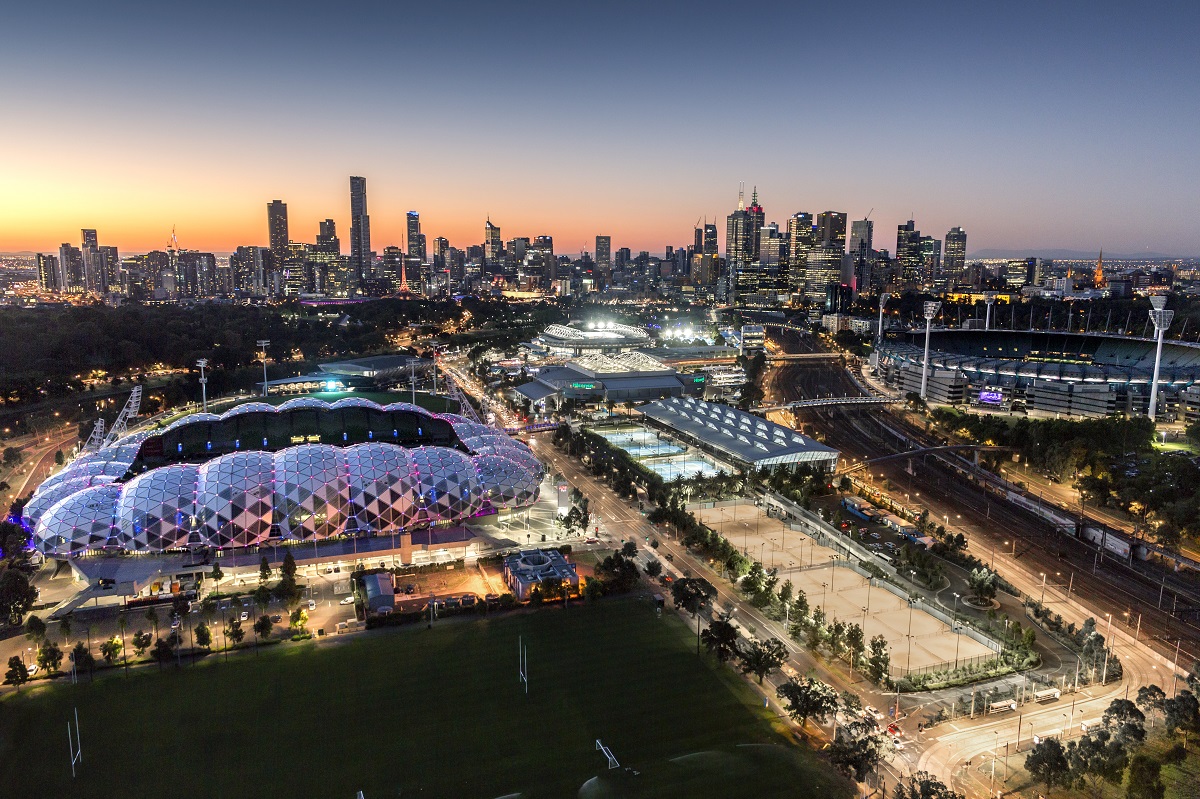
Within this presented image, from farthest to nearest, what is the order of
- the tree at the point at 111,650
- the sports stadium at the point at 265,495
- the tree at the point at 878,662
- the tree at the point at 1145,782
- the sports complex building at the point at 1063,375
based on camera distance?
1. the sports complex building at the point at 1063,375
2. the sports stadium at the point at 265,495
3. the tree at the point at 111,650
4. the tree at the point at 878,662
5. the tree at the point at 1145,782

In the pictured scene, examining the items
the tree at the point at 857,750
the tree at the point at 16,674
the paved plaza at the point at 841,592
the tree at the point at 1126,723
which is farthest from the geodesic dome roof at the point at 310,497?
the tree at the point at 1126,723

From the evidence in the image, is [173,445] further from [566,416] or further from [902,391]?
[902,391]

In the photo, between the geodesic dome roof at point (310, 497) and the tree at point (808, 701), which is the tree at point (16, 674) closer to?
the geodesic dome roof at point (310, 497)

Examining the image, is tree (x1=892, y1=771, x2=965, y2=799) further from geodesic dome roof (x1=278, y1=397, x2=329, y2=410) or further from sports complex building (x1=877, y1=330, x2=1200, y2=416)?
sports complex building (x1=877, y1=330, x2=1200, y2=416)

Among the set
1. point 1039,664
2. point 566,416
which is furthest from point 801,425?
point 1039,664

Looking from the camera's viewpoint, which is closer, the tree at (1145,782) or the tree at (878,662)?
the tree at (1145,782)
